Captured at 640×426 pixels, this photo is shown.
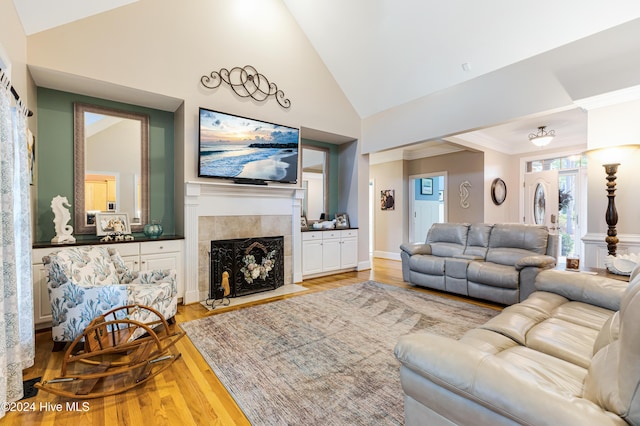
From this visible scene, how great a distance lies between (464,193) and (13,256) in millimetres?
6987

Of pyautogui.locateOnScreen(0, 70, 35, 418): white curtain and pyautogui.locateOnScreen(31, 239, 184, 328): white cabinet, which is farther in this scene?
pyautogui.locateOnScreen(31, 239, 184, 328): white cabinet

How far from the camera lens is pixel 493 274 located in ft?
11.9

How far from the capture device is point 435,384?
1119 millimetres

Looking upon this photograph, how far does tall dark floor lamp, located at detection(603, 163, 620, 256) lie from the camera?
3.26 meters

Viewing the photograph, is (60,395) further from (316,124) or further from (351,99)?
(351,99)

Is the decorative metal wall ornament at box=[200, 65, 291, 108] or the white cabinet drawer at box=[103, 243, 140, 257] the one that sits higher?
the decorative metal wall ornament at box=[200, 65, 291, 108]

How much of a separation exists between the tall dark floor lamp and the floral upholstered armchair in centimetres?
483

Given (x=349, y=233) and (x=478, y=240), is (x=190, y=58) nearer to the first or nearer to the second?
(x=349, y=233)

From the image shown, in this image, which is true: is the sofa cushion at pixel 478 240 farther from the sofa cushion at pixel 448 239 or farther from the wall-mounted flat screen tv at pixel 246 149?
the wall-mounted flat screen tv at pixel 246 149

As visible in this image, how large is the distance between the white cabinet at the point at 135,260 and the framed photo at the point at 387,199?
5144 millimetres

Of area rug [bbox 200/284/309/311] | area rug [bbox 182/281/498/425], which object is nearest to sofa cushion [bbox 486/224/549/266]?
area rug [bbox 182/281/498/425]

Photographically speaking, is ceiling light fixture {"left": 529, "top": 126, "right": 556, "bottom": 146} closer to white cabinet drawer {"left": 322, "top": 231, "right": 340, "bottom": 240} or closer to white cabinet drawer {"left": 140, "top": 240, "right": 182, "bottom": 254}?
white cabinet drawer {"left": 322, "top": 231, "right": 340, "bottom": 240}

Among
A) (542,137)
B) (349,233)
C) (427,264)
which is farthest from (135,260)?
(542,137)

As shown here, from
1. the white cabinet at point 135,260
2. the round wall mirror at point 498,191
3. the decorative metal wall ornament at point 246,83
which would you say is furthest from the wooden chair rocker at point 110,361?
the round wall mirror at point 498,191
